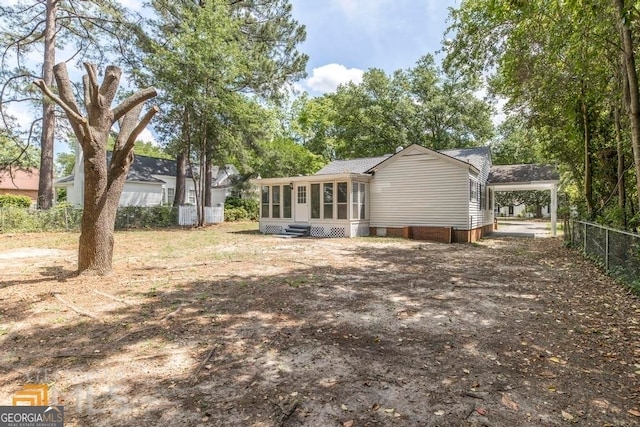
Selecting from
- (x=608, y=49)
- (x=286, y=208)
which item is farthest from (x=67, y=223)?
(x=608, y=49)

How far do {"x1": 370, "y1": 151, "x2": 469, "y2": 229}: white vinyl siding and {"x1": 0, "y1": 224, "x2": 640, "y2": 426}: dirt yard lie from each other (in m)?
6.79

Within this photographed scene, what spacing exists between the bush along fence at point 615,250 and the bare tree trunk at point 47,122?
22.6 m

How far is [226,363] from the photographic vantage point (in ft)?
10.8

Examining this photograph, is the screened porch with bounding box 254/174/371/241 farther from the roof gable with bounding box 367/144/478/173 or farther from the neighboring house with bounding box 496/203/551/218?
the neighboring house with bounding box 496/203/551/218

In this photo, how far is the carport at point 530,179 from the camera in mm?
15984

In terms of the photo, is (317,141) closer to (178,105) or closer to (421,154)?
(178,105)

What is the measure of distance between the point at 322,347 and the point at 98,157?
17.9ft

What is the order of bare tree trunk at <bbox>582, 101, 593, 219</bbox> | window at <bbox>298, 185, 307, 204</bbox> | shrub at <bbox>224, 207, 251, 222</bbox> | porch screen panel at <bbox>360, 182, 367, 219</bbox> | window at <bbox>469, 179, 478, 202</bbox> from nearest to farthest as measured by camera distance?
1. bare tree trunk at <bbox>582, 101, 593, 219</bbox>
2. window at <bbox>469, 179, 478, 202</bbox>
3. porch screen panel at <bbox>360, 182, 367, 219</bbox>
4. window at <bbox>298, 185, 307, 204</bbox>
5. shrub at <bbox>224, 207, 251, 222</bbox>

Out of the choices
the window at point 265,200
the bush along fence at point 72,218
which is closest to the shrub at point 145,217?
the bush along fence at point 72,218

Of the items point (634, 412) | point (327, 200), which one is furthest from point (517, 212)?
point (634, 412)

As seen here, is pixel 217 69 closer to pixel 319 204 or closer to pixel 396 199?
pixel 319 204

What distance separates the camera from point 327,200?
15898mm

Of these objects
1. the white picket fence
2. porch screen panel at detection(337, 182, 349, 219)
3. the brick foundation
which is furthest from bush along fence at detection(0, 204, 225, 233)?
the brick foundation

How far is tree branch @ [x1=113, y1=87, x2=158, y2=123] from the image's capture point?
663 cm
